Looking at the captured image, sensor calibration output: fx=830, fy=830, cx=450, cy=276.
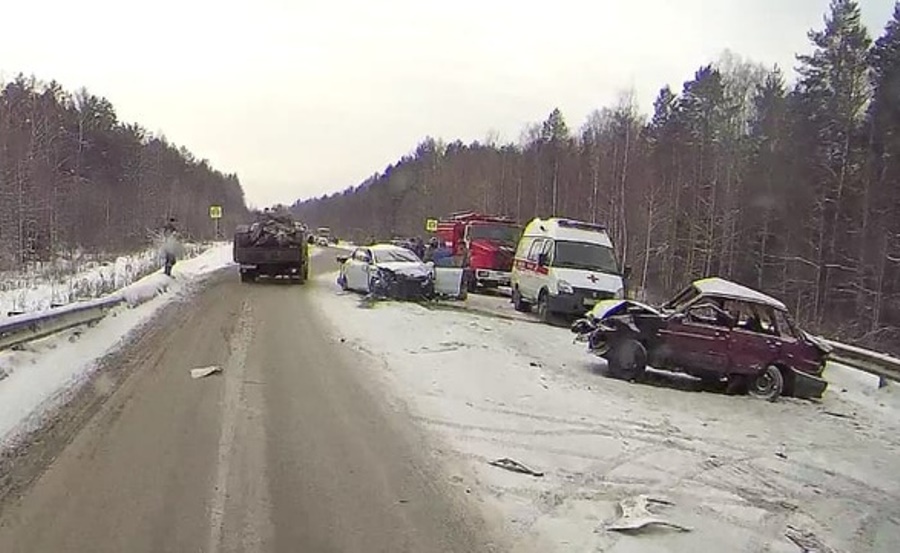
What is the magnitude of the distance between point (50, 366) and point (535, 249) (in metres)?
13.5

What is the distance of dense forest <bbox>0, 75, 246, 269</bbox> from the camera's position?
141 ft

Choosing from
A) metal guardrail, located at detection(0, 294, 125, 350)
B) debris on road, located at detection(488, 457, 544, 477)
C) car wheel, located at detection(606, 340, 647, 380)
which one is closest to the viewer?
debris on road, located at detection(488, 457, 544, 477)

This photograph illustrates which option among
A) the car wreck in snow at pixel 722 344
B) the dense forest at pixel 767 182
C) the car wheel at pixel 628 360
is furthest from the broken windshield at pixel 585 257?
the dense forest at pixel 767 182

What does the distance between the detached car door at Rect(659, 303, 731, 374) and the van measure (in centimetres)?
712

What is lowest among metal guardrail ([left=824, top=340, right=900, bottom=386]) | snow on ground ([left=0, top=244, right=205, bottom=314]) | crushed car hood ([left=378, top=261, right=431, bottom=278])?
snow on ground ([left=0, top=244, right=205, bottom=314])

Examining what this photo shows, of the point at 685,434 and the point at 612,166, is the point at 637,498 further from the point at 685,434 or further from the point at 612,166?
the point at 612,166

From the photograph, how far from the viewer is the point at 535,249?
72.5 feet

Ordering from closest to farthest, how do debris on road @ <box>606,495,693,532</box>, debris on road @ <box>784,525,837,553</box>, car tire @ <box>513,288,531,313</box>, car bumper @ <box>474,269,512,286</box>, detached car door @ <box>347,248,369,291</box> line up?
1. debris on road @ <box>784,525,837,553</box>
2. debris on road @ <box>606,495,693,532</box>
3. car tire @ <box>513,288,531,313</box>
4. detached car door @ <box>347,248,369,291</box>
5. car bumper @ <box>474,269,512,286</box>

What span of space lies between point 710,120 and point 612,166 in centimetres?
691

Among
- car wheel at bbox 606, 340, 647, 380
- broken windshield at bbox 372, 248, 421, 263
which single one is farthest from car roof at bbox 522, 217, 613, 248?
car wheel at bbox 606, 340, 647, 380

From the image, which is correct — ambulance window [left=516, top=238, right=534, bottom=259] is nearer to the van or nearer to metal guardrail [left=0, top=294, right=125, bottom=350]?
the van

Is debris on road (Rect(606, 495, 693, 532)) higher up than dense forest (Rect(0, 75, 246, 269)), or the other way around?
dense forest (Rect(0, 75, 246, 269))

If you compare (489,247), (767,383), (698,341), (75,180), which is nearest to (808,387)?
(767,383)

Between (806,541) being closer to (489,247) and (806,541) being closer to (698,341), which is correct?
(698,341)
